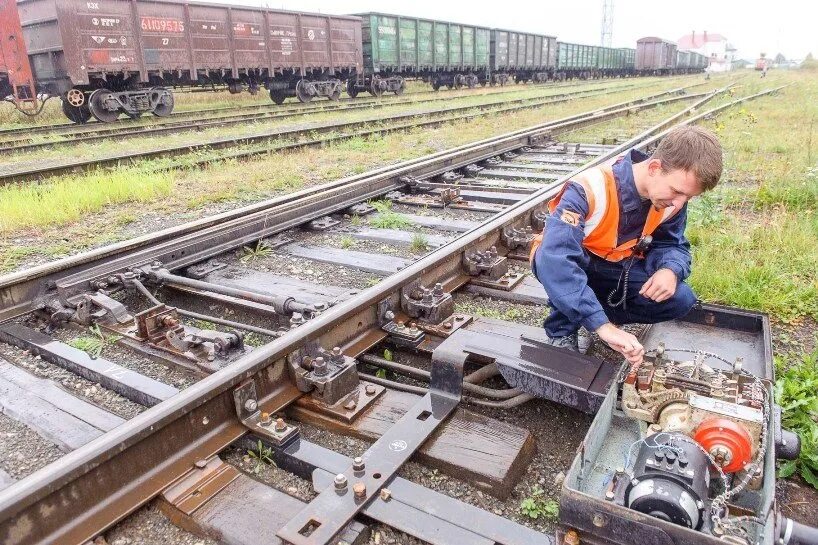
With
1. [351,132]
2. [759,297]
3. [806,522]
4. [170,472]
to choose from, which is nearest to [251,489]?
[170,472]

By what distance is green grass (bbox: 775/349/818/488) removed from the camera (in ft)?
7.47

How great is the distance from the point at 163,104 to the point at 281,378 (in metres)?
16.7

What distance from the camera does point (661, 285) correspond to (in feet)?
8.83

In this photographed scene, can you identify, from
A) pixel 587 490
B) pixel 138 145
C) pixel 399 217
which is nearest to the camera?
pixel 587 490

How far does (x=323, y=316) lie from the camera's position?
8.89 ft

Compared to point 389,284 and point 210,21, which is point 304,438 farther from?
point 210,21

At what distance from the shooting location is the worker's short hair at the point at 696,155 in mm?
2279

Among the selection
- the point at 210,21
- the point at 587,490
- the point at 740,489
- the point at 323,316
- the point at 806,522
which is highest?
the point at 210,21

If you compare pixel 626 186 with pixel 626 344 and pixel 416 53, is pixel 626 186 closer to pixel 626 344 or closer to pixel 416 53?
pixel 626 344

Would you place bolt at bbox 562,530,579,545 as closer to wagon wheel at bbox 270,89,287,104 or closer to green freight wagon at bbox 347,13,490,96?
wagon wheel at bbox 270,89,287,104

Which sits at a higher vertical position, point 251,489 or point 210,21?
point 210,21

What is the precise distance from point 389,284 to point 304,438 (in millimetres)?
1020

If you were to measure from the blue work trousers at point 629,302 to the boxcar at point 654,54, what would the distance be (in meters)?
59.8

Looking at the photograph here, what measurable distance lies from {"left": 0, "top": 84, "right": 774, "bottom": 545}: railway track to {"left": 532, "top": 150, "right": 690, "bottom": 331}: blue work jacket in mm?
311
